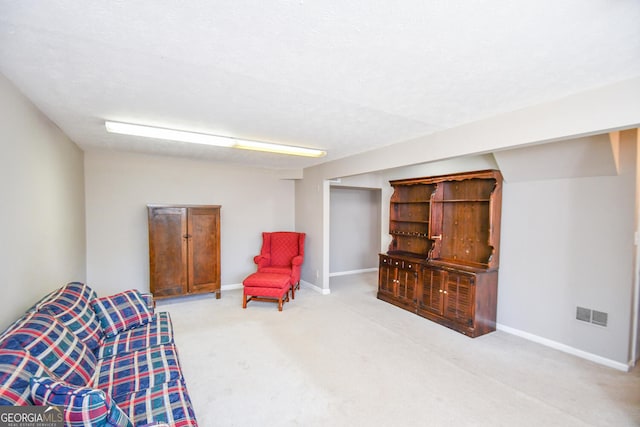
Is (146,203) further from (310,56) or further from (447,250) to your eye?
(447,250)

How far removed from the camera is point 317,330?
356 cm

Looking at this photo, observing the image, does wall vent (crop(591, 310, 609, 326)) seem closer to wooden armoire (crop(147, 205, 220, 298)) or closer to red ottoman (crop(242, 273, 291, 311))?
red ottoman (crop(242, 273, 291, 311))

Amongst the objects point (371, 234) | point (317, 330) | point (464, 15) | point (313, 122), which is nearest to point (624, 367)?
point (317, 330)

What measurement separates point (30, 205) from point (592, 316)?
198 inches

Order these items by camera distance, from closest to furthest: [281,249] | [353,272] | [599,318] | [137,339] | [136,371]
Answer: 1. [136,371]
2. [137,339]
3. [599,318]
4. [281,249]
5. [353,272]

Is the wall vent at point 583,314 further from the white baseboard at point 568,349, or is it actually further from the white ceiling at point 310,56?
the white ceiling at point 310,56

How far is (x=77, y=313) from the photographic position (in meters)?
2.09

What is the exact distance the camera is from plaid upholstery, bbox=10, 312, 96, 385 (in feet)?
4.83

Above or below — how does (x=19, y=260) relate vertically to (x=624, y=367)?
above

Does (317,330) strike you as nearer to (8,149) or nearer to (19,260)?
(19,260)

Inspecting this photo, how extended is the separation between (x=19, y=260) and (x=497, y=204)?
449 cm


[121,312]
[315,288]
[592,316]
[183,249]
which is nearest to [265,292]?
[315,288]

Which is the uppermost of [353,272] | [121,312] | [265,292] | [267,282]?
[121,312]

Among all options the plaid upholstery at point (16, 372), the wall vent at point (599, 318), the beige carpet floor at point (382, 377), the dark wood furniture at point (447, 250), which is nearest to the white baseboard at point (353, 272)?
the dark wood furniture at point (447, 250)
